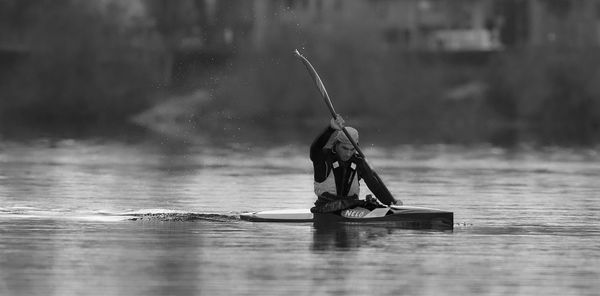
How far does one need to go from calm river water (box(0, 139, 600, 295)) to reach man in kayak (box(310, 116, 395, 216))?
1.33 ft

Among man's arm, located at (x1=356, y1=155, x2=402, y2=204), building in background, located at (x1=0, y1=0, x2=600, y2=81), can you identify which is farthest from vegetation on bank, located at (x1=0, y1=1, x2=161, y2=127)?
man's arm, located at (x1=356, y1=155, x2=402, y2=204)

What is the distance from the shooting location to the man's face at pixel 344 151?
984 inches

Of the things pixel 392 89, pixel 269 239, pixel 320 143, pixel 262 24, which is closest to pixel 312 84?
pixel 392 89

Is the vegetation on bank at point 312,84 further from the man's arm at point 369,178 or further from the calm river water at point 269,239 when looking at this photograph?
the man's arm at point 369,178

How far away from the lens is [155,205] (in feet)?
98.3

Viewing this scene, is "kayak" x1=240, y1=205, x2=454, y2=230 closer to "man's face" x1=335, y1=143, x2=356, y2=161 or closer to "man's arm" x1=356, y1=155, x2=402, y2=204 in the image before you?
"man's arm" x1=356, y1=155, x2=402, y2=204

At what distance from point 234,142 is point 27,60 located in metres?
31.3

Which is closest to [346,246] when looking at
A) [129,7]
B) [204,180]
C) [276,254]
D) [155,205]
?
[276,254]

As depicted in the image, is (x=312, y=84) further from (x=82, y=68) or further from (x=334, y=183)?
(x=334, y=183)

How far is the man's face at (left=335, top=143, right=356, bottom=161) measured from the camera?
82.0 feet

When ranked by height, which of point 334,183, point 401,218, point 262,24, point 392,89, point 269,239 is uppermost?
point 262,24

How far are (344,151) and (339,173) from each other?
0.28 m

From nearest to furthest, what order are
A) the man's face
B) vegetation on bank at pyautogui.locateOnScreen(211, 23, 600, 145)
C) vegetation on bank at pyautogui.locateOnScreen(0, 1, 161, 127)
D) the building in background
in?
the man's face < vegetation on bank at pyautogui.locateOnScreen(211, 23, 600, 145) < the building in background < vegetation on bank at pyautogui.locateOnScreen(0, 1, 161, 127)

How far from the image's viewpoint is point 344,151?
25.0 metres
